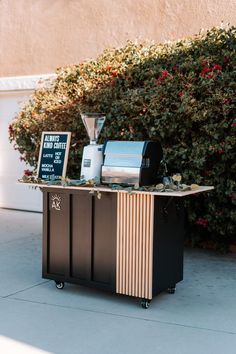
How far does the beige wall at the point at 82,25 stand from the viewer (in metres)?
8.16

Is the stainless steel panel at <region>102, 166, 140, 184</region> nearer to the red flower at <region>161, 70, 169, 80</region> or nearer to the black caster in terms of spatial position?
the black caster

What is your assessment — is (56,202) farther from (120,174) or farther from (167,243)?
(167,243)

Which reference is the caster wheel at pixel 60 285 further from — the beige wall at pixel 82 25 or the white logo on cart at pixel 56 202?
the beige wall at pixel 82 25

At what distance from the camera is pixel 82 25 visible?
31.0 feet

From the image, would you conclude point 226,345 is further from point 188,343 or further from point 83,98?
point 83,98

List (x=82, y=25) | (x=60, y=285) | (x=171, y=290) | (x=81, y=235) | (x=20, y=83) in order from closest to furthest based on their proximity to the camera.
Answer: (x=81, y=235) → (x=171, y=290) → (x=60, y=285) → (x=82, y=25) → (x=20, y=83)

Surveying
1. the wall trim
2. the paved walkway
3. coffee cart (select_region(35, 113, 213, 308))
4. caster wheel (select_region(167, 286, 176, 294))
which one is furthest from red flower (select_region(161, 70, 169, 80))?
the wall trim

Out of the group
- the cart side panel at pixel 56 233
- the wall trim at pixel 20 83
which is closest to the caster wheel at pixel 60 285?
the cart side panel at pixel 56 233

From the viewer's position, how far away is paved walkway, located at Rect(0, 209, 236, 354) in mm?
3883

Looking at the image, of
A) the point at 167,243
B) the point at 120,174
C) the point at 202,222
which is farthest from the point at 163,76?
the point at 167,243

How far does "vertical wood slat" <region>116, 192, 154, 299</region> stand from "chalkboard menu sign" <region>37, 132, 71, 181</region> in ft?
2.99

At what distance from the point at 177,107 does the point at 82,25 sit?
4169 mm

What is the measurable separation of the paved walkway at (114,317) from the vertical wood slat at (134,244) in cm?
24

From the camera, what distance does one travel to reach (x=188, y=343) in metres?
3.92
